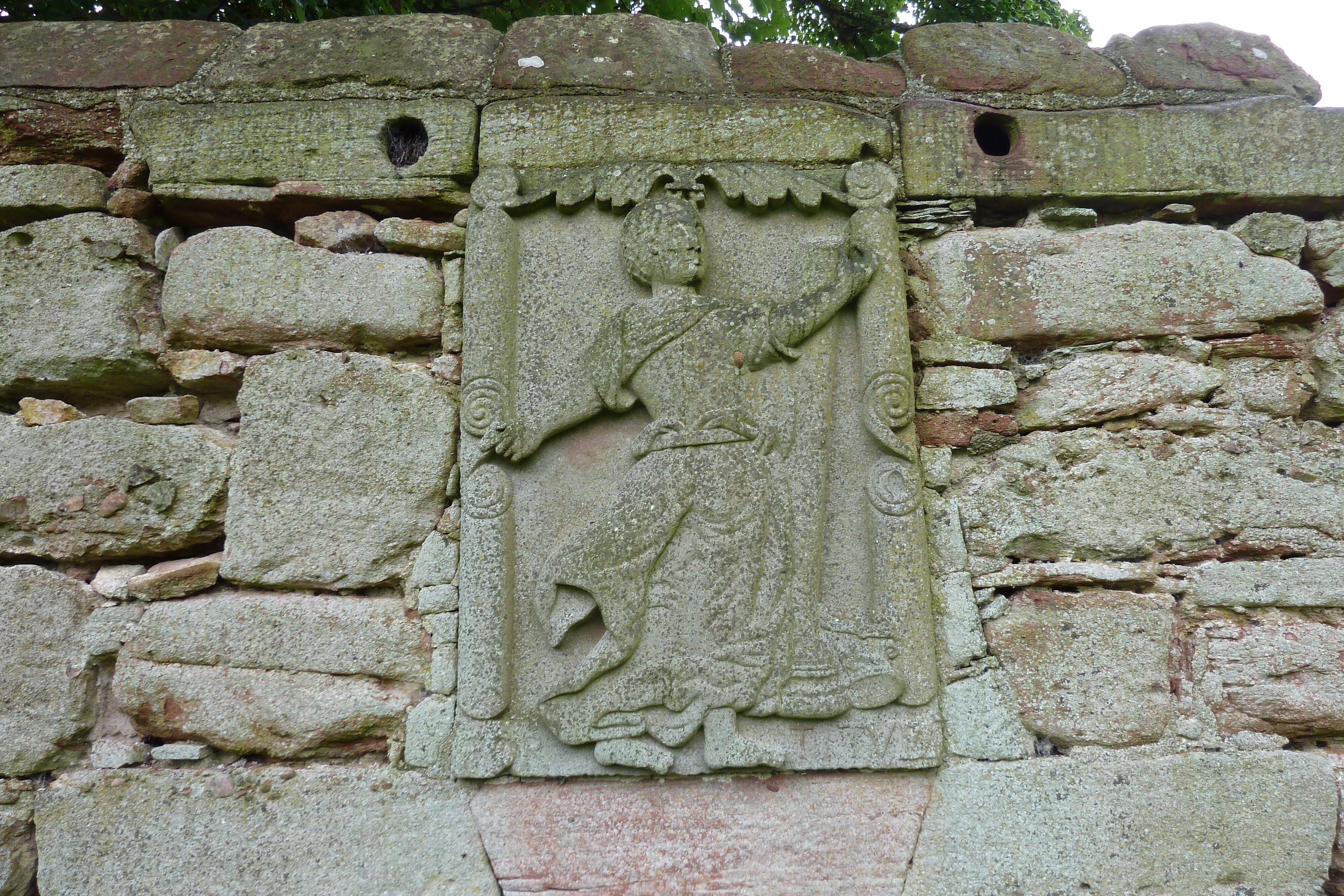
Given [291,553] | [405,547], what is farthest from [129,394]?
[405,547]

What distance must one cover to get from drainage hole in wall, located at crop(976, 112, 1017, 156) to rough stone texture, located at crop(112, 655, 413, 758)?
2.49m

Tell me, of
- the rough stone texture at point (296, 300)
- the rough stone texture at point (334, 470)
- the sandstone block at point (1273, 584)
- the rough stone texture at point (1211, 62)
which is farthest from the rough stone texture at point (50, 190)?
the sandstone block at point (1273, 584)

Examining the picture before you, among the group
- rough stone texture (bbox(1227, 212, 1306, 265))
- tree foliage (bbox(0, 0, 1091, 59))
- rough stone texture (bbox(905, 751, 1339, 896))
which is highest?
tree foliage (bbox(0, 0, 1091, 59))

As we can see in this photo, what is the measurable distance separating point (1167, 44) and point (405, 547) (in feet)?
9.72

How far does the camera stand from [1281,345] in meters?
2.42

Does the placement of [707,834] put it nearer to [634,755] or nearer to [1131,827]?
[634,755]

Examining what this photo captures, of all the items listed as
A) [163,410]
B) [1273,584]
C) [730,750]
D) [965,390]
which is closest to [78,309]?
[163,410]

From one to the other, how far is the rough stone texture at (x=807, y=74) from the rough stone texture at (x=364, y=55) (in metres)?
0.84

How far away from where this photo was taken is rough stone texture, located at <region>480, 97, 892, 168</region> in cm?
253

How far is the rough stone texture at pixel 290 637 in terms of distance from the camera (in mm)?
2248

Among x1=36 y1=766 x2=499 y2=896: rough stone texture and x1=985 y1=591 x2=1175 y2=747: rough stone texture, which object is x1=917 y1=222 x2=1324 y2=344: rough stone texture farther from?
x1=36 y1=766 x2=499 y2=896: rough stone texture

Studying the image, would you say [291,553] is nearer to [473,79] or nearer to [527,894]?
[527,894]

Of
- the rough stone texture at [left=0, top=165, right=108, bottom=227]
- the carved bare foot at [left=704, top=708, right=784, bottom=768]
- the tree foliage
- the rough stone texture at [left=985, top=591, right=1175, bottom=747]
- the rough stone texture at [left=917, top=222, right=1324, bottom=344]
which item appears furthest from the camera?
the tree foliage

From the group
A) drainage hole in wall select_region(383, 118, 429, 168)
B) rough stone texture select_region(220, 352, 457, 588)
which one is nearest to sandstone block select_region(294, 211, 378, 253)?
drainage hole in wall select_region(383, 118, 429, 168)
